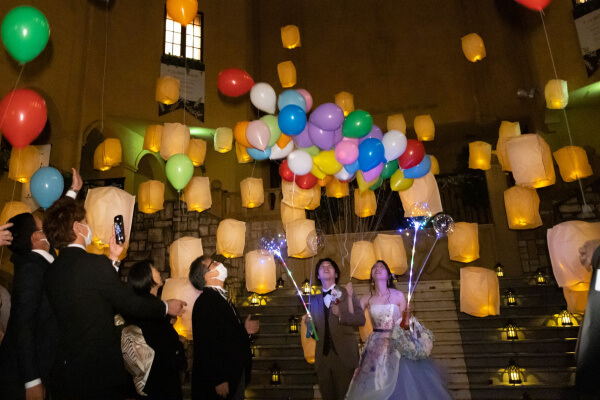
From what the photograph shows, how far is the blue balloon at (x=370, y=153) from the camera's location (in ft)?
15.4

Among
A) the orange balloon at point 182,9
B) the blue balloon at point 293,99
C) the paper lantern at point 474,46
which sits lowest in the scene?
the blue balloon at point 293,99

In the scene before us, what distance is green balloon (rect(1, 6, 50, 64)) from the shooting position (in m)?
3.87

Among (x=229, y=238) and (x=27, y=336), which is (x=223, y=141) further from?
(x=27, y=336)

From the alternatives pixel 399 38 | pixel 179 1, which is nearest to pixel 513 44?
pixel 399 38

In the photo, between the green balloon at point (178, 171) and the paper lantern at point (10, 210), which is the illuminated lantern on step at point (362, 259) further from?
the paper lantern at point (10, 210)

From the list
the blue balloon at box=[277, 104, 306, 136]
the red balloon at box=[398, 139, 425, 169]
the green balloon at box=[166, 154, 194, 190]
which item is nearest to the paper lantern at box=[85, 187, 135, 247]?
the green balloon at box=[166, 154, 194, 190]

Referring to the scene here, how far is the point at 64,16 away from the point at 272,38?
565 cm

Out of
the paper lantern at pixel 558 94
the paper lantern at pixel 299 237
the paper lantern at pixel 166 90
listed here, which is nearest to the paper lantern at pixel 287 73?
the paper lantern at pixel 166 90

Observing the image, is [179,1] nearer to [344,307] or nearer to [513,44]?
[344,307]

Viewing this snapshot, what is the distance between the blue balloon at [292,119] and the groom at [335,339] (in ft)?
5.68

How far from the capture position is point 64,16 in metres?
8.47

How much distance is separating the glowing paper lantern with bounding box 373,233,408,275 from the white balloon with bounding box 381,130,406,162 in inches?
89.0

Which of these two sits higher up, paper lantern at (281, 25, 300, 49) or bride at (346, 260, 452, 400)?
paper lantern at (281, 25, 300, 49)

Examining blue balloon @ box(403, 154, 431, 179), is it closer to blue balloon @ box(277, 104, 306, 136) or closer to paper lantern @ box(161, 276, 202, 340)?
blue balloon @ box(277, 104, 306, 136)
